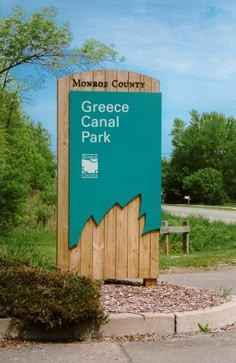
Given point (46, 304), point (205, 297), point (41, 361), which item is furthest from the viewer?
point (205, 297)

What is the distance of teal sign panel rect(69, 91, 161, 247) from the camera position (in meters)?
8.40

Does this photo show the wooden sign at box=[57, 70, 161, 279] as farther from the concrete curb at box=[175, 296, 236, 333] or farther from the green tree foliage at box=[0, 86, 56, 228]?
the green tree foliage at box=[0, 86, 56, 228]

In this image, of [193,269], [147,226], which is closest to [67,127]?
[147,226]

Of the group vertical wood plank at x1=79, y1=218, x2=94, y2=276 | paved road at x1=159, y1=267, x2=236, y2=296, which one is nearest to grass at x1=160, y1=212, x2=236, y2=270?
paved road at x1=159, y1=267, x2=236, y2=296

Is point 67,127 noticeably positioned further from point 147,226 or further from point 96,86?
point 147,226

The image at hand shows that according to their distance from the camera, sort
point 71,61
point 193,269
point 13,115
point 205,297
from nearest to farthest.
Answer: point 205,297
point 193,269
point 71,61
point 13,115

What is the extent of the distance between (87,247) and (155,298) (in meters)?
1.29

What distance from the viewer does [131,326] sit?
6.52 meters

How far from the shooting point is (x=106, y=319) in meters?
6.39

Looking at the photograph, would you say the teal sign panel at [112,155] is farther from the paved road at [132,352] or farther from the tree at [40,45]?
the tree at [40,45]

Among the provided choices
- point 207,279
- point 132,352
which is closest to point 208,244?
point 207,279

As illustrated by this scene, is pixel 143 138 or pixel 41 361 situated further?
pixel 143 138

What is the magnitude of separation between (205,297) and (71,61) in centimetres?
1884

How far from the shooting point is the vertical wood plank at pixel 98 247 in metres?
8.41
